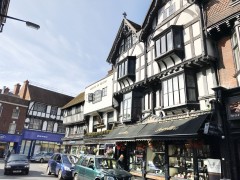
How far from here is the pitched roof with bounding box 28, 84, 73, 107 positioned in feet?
155

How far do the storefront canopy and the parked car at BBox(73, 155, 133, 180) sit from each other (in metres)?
2.89

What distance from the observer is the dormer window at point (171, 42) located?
1445 centimetres

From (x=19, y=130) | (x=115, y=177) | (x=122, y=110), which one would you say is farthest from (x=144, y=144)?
(x=19, y=130)

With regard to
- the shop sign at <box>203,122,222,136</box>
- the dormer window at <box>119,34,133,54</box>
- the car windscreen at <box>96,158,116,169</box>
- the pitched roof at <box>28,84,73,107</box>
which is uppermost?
the pitched roof at <box>28,84,73,107</box>

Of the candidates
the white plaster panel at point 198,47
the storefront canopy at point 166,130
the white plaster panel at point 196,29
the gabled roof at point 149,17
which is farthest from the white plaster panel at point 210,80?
the gabled roof at point 149,17

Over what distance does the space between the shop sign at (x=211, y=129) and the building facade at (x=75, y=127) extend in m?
20.5

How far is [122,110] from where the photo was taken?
2014 centimetres

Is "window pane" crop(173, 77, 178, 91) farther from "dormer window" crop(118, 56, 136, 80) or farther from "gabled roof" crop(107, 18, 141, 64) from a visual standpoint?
"gabled roof" crop(107, 18, 141, 64)

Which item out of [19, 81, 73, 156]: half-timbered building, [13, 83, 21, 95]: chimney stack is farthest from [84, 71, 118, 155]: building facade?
[13, 83, 21, 95]: chimney stack

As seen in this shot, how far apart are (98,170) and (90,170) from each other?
815 mm

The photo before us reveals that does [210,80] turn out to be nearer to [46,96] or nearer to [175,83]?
[175,83]

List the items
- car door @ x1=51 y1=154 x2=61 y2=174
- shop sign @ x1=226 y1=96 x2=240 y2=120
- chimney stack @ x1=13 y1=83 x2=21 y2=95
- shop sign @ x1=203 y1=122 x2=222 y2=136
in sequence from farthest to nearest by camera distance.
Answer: chimney stack @ x1=13 y1=83 x2=21 y2=95 < car door @ x1=51 y1=154 x2=61 y2=174 < shop sign @ x1=226 y1=96 x2=240 y2=120 < shop sign @ x1=203 y1=122 x2=222 y2=136

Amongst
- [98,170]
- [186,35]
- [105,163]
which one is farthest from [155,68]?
Result: [98,170]

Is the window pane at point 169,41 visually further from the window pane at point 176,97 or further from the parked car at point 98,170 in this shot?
the parked car at point 98,170
